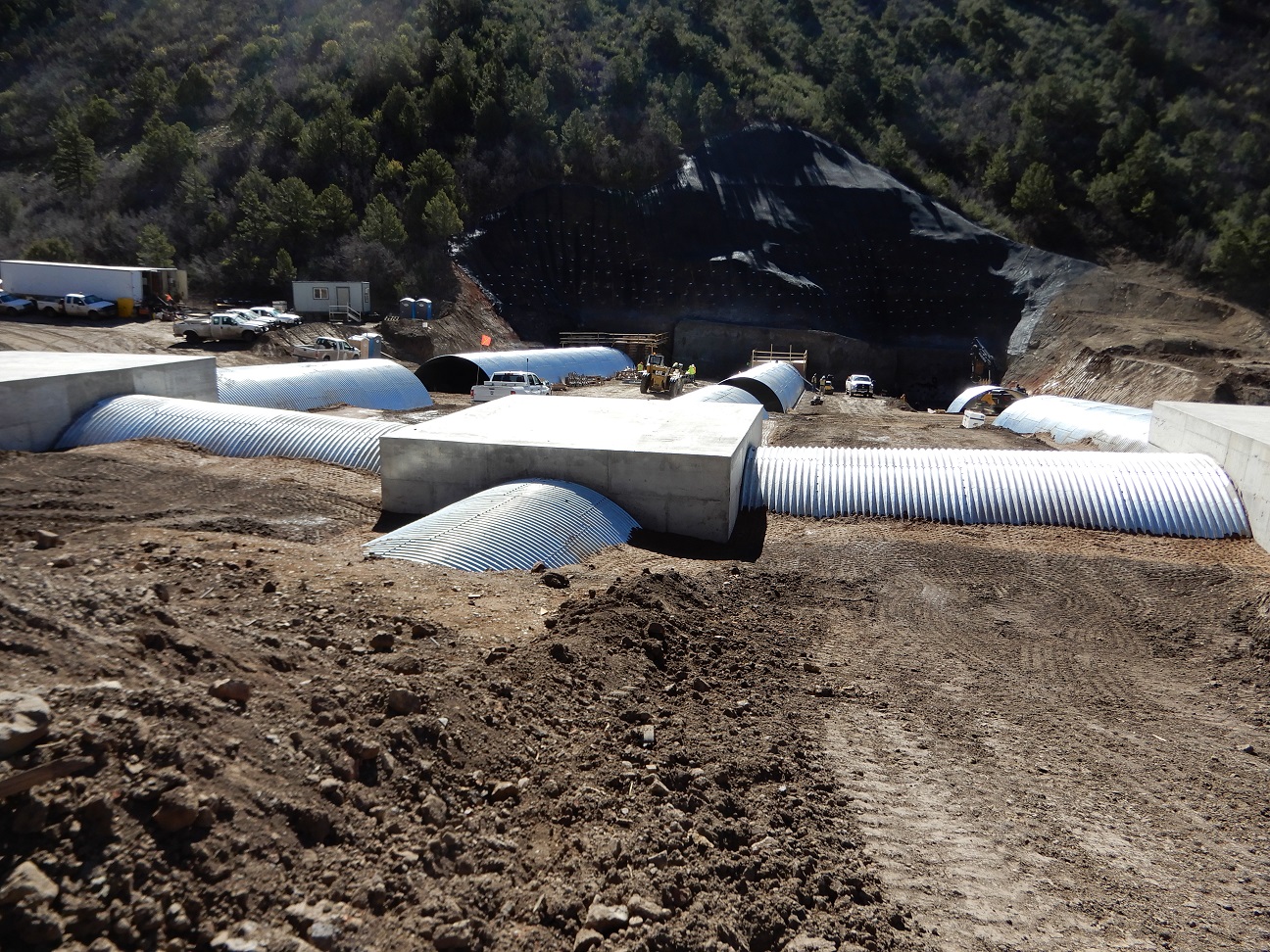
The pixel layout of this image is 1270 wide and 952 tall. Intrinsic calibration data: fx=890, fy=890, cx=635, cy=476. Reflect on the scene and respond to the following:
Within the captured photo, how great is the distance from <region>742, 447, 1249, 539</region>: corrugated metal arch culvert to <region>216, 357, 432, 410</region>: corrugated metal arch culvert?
49.2ft

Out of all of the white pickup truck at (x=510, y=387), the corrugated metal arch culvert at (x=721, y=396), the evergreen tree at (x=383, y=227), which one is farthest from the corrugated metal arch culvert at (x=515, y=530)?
the evergreen tree at (x=383, y=227)

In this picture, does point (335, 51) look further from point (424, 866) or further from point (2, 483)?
point (424, 866)

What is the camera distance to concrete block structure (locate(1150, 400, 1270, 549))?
1466 centimetres

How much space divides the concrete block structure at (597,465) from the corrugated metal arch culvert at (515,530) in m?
0.34

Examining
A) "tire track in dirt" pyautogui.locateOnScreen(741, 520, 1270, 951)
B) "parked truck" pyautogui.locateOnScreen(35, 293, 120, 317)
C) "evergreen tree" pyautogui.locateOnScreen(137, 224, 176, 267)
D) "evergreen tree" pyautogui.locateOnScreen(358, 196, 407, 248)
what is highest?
"evergreen tree" pyautogui.locateOnScreen(358, 196, 407, 248)

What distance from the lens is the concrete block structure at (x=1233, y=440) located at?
1466 centimetres

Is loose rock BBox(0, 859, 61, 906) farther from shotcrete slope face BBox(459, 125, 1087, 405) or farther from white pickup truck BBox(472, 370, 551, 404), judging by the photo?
shotcrete slope face BBox(459, 125, 1087, 405)

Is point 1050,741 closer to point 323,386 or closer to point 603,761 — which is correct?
point 603,761

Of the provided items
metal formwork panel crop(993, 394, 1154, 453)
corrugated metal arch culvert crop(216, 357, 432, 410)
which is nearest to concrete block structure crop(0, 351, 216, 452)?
corrugated metal arch culvert crop(216, 357, 432, 410)

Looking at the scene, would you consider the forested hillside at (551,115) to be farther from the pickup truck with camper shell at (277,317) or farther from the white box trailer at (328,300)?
the pickup truck with camper shell at (277,317)

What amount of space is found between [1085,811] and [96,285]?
4624cm

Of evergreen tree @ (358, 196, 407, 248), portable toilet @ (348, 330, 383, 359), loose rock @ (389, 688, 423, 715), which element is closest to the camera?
loose rock @ (389, 688, 423, 715)

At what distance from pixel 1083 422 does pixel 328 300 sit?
35.0 m

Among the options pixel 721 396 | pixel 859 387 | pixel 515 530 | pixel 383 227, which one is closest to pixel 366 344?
pixel 383 227
